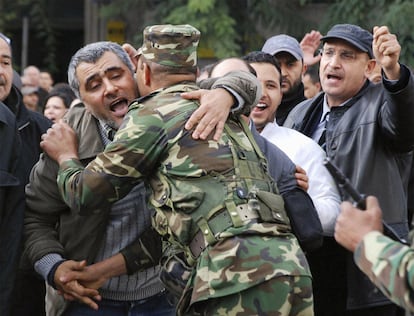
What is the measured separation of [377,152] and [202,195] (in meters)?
1.66

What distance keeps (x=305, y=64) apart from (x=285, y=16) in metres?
7.22

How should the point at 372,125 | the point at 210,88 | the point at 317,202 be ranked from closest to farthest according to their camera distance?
the point at 210,88 < the point at 317,202 < the point at 372,125

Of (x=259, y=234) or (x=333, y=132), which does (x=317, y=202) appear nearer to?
(x=333, y=132)

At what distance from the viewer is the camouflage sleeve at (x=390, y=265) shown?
337 cm

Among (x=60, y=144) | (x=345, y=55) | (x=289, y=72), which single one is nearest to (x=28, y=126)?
(x=60, y=144)

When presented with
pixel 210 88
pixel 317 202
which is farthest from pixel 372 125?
pixel 210 88

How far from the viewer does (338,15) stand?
13594mm

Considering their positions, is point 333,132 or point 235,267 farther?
point 333,132

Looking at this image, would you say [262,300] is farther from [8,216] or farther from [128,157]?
[8,216]

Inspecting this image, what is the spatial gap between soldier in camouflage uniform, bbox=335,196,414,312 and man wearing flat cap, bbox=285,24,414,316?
1.74 metres

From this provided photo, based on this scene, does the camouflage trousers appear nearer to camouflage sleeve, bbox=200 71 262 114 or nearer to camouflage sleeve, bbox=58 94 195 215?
camouflage sleeve, bbox=58 94 195 215

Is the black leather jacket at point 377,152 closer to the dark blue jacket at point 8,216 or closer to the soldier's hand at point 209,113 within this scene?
the soldier's hand at point 209,113

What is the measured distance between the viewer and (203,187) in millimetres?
4230

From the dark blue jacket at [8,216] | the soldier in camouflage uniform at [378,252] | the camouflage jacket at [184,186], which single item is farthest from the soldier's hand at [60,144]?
the soldier in camouflage uniform at [378,252]
